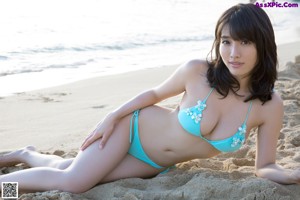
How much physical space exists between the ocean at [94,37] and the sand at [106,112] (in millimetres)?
441

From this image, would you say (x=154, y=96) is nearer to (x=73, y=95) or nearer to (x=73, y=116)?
(x=73, y=116)

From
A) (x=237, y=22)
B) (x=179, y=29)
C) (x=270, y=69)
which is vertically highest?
(x=237, y=22)

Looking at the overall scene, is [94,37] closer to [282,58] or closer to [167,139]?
[282,58]

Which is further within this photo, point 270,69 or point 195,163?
point 195,163

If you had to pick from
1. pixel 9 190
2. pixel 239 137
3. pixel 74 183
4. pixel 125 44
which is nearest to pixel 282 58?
pixel 125 44

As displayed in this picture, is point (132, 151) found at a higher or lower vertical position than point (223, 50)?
lower

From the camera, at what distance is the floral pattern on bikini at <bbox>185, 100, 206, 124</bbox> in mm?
2594

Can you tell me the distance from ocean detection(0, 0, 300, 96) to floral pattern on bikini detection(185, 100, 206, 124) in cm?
298

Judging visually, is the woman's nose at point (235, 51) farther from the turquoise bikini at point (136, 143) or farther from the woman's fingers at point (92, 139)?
the woman's fingers at point (92, 139)

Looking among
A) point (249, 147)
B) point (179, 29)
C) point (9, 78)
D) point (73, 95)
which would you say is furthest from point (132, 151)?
point (179, 29)

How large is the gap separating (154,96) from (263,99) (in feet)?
1.98

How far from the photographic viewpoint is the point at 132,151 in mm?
2828

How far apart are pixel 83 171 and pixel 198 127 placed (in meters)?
0.67

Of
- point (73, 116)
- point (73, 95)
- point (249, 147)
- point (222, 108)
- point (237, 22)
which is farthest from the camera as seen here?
point (73, 95)
